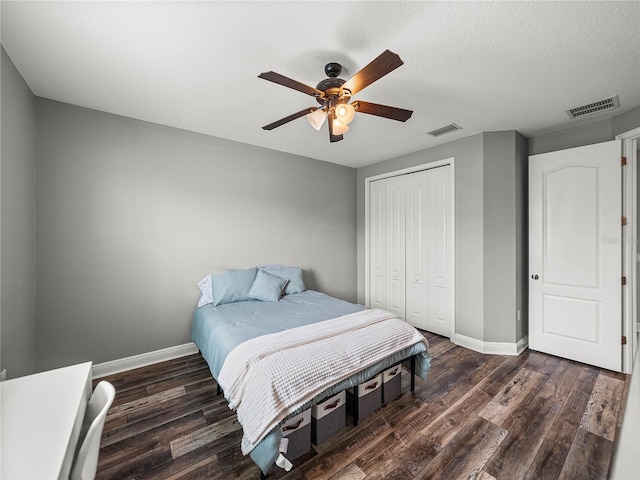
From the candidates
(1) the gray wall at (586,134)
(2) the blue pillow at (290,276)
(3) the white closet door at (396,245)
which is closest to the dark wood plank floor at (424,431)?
(2) the blue pillow at (290,276)

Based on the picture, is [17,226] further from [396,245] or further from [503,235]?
[503,235]

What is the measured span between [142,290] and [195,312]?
1.89ft

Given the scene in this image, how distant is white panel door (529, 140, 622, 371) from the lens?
2590 millimetres

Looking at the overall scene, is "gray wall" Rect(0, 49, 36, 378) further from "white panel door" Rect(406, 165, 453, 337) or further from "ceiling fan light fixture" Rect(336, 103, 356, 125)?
"white panel door" Rect(406, 165, 453, 337)

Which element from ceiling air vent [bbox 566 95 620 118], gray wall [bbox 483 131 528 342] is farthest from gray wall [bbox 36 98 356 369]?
ceiling air vent [bbox 566 95 620 118]

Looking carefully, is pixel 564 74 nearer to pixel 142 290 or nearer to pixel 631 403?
pixel 631 403

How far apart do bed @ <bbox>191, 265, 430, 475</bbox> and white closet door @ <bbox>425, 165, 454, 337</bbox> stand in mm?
1420

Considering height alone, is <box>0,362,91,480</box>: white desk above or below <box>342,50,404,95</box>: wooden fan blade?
below

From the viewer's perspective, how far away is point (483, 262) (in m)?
3.10

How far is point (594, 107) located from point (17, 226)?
16.1 ft

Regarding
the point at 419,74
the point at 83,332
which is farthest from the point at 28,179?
the point at 419,74

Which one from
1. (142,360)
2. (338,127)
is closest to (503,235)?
(338,127)

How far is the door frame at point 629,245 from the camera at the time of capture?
2.50 m

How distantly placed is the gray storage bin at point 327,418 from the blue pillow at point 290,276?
1705 millimetres
